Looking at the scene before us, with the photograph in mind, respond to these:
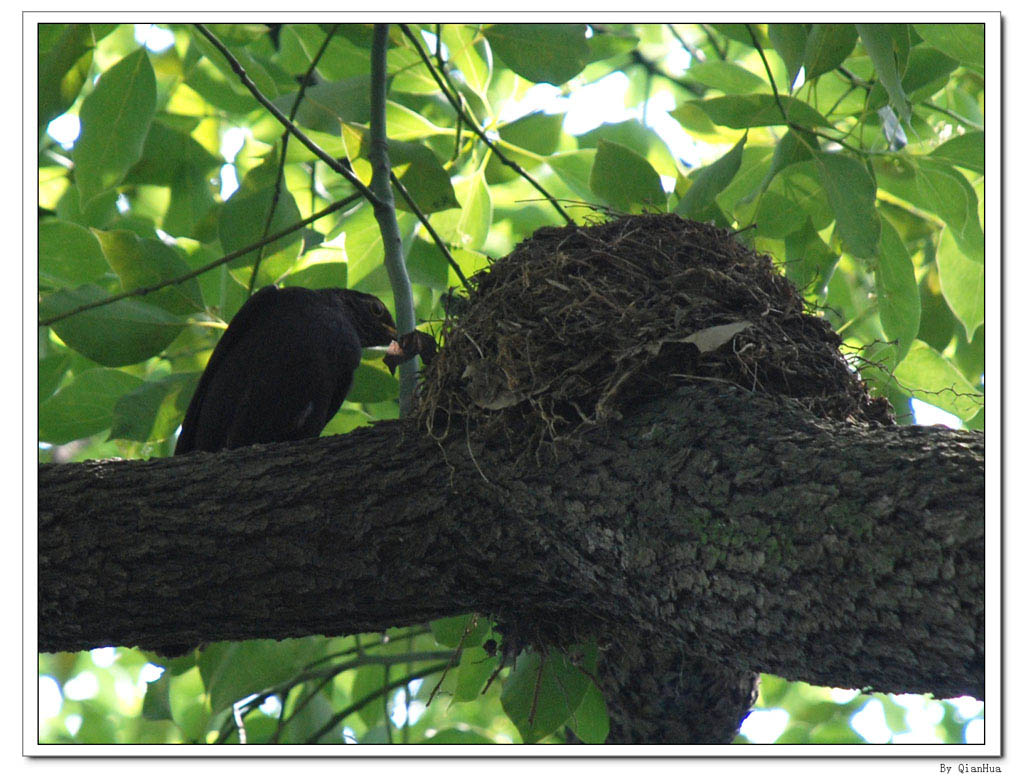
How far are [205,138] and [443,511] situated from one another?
3306 millimetres

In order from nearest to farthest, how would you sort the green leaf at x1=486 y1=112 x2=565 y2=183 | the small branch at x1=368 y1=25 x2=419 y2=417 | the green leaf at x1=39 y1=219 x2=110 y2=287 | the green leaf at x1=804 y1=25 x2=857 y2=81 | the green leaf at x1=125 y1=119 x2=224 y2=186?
the green leaf at x1=804 y1=25 x2=857 y2=81, the small branch at x1=368 y1=25 x2=419 y2=417, the green leaf at x1=39 y1=219 x2=110 y2=287, the green leaf at x1=486 y1=112 x2=565 y2=183, the green leaf at x1=125 y1=119 x2=224 y2=186

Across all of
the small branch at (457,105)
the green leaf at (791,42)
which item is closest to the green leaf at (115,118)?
the small branch at (457,105)

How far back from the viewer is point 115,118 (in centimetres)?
312

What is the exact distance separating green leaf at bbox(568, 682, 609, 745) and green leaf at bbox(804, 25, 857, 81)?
1891 millimetres

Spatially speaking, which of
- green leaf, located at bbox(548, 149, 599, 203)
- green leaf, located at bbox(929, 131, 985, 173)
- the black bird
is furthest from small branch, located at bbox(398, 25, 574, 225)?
green leaf, located at bbox(929, 131, 985, 173)

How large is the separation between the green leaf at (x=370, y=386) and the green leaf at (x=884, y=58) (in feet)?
6.32

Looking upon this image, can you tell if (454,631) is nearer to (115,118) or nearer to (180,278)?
(180,278)

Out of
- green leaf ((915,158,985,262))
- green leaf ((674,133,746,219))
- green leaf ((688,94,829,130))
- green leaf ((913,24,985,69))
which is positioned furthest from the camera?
green leaf ((674,133,746,219))

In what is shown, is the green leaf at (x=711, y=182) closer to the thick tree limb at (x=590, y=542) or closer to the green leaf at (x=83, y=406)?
the thick tree limb at (x=590, y=542)

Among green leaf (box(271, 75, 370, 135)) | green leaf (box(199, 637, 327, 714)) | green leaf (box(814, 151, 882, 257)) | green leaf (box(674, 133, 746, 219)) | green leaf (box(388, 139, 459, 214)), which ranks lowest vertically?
green leaf (box(199, 637, 327, 714))

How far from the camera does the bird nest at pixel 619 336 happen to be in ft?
7.50

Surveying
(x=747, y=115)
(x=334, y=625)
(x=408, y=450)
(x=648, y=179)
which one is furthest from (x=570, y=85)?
(x=334, y=625)

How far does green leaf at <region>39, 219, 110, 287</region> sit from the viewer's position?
3.31 m

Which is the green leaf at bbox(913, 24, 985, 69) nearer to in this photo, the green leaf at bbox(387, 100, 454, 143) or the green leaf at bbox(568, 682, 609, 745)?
the green leaf at bbox(387, 100, 454, 143)
